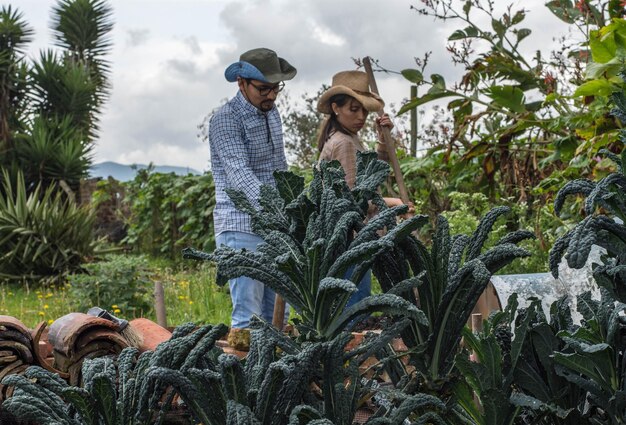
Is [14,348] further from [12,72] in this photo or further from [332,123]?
[12,72]

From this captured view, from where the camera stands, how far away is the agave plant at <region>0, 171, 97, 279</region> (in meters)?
11.6

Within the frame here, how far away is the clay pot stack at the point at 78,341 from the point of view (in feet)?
7.93

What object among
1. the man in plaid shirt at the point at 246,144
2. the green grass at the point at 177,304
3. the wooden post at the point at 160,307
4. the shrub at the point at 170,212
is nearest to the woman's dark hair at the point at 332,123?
the man in plaid shirt at the point at 246,144

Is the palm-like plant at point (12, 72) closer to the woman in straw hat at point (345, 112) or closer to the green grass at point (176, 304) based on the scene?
the green grass at point (176, 304)

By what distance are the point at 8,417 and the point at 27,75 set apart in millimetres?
19025

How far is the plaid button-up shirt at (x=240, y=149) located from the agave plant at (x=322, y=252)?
7.67ft

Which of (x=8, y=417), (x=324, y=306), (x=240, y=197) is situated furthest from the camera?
(x=8, y=417)

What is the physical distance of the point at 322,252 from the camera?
1.47 metres

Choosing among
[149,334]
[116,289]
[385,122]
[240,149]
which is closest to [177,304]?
[116,289]

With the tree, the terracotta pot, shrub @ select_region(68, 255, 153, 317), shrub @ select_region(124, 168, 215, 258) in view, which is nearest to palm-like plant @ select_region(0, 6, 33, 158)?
the tree

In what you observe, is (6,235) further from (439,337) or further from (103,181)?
(439,337)

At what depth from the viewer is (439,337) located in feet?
5.10

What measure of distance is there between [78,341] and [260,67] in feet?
7.10

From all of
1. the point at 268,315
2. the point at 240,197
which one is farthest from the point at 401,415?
the point at 268,315
